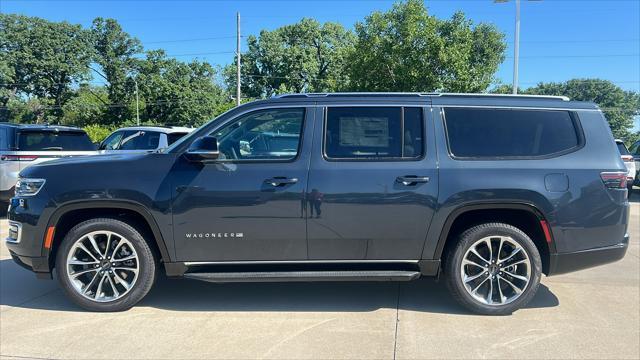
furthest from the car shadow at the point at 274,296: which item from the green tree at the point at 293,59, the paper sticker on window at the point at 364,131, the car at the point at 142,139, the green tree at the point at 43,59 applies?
the green tree at the point at 43,59

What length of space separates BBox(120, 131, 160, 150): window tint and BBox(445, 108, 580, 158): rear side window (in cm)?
891

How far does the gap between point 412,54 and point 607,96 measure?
2240 inches

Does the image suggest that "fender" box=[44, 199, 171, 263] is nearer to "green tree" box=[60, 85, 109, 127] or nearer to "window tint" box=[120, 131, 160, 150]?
"window tint" box=[120, 131, 160, 150]

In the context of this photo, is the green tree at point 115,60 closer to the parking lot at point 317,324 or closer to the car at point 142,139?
the car at point 142,139

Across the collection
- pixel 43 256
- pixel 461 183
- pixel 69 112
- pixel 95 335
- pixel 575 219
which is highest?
pixel 69 112

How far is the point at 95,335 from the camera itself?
386 cm

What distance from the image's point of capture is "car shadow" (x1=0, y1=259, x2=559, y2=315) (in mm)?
4496

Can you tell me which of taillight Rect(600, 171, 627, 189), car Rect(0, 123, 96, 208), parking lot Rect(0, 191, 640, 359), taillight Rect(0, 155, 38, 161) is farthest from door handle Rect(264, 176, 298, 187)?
taillight Rect(0, 155, 38, 161)

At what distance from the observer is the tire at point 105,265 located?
421 centimetres

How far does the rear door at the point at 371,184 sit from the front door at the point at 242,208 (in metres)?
0.14

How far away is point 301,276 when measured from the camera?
13.7 feet

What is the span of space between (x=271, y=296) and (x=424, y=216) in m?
1.76

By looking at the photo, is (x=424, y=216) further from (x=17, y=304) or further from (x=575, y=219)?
(x=17, y=304)

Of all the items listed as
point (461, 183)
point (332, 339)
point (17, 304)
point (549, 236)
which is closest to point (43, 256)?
point (17, 304)
